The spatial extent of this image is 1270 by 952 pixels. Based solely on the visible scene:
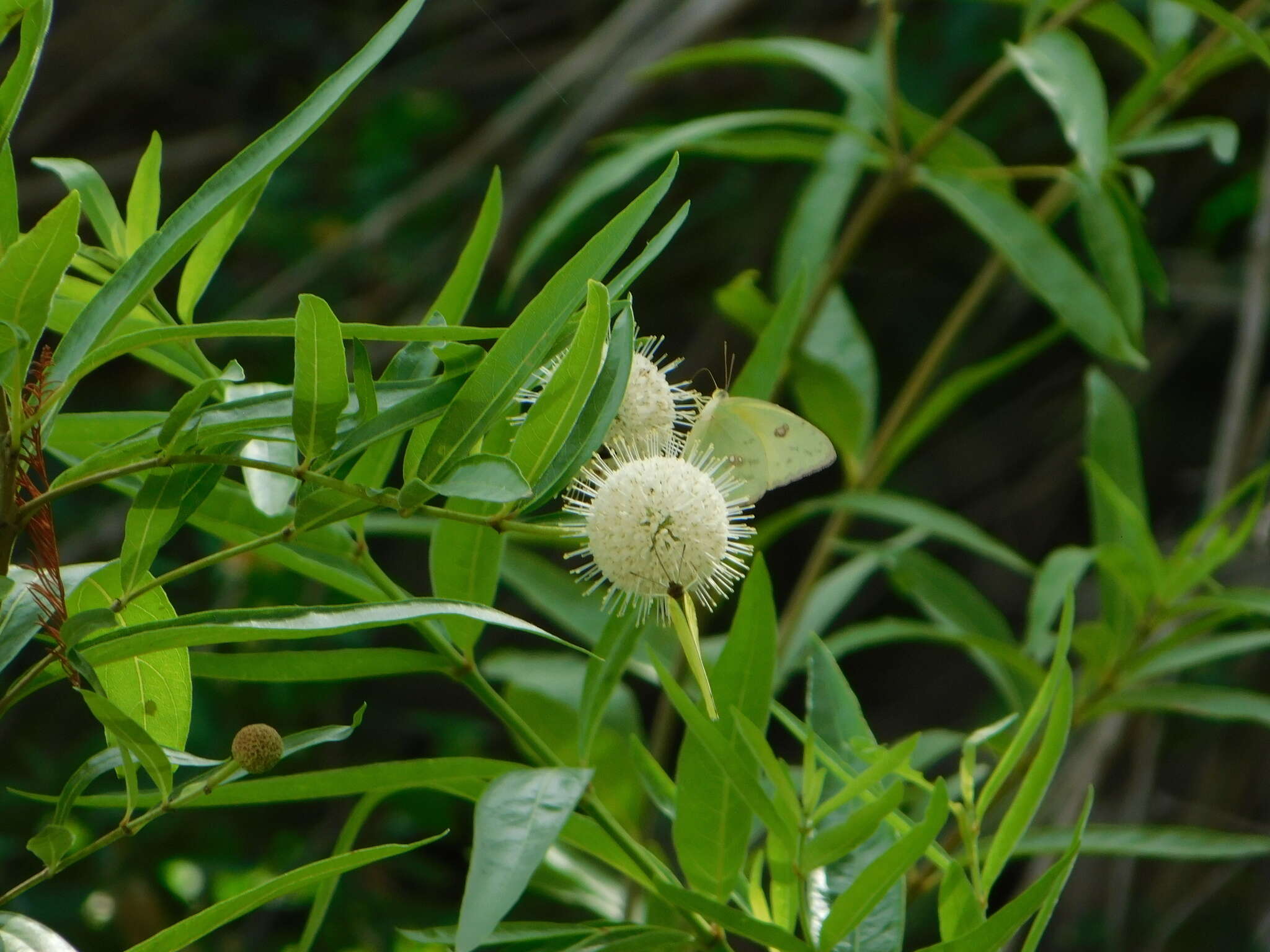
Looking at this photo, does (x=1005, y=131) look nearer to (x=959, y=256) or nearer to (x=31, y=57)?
(x=959, y=256)

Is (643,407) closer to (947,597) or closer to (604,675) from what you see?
(604,675)

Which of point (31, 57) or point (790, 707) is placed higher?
point (31, 57)

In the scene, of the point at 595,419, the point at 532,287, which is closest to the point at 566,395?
the point at 595,419

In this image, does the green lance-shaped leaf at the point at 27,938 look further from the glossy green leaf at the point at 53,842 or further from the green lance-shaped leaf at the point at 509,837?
the green lance-shaped leaf at the point at 509,837

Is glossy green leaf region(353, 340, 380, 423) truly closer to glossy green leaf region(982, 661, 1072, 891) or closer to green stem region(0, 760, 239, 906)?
green stem region(0, 760, 239, 906)

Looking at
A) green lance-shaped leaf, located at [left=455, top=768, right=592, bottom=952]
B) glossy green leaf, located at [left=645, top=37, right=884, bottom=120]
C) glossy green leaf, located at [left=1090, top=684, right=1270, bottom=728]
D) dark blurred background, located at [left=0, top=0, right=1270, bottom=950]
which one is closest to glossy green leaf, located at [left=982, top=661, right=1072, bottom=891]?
green lance-shaped leaf, located at [left=455, top=768, right=592, bottom=952]

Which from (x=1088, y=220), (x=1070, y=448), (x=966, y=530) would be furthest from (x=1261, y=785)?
(x=1088, y=220)
